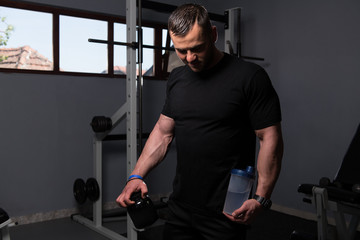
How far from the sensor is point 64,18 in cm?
341

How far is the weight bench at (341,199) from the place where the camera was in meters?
2.07

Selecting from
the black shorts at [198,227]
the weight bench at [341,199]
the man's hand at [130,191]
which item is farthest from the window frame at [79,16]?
the black shorts at [198,227]

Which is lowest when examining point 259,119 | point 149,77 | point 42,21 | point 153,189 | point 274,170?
point 153,189

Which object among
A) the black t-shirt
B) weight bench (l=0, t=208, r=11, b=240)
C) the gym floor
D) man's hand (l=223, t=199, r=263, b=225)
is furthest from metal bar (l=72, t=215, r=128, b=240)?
man's hand (l=223, t=199, r=263, b=225)

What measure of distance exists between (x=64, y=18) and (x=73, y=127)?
3.24 ft

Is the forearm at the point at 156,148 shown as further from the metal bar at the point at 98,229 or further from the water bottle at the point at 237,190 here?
the metal bar at the point at 98,229

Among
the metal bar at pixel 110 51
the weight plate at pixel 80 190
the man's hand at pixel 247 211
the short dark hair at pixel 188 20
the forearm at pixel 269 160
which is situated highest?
the metal bar at pixel 110 51

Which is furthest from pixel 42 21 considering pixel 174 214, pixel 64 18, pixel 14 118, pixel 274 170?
pixel 274 170

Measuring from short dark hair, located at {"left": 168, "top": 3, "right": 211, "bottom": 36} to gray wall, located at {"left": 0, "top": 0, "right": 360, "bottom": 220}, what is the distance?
2286 millimetres

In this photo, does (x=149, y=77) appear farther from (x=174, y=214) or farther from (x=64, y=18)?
(x=174, y=214)

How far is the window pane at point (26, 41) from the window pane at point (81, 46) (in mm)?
123

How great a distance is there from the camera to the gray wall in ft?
10.2

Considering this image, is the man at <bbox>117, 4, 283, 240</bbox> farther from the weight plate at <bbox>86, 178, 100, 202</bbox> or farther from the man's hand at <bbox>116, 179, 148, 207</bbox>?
the weight plate at <bbox>86, 178, 100, 202</bbox>

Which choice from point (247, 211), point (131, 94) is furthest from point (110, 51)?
point (247, 211)
